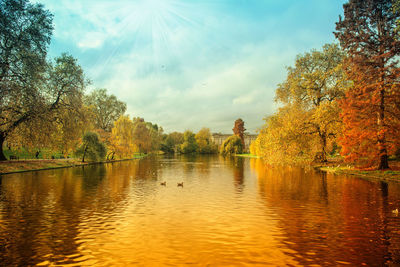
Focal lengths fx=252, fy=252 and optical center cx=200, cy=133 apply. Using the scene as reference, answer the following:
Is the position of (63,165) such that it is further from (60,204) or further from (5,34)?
(60,204)

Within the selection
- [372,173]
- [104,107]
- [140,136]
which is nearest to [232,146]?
[140,136]

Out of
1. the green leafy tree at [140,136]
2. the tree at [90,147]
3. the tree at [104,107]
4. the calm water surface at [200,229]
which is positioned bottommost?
the calm water surface at [200,229]

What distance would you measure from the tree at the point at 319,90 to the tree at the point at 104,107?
52.4m

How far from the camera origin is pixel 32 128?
91.5ft

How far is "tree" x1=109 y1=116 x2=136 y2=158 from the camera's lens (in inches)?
2261

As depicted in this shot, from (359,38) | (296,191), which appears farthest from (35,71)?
(359,38)

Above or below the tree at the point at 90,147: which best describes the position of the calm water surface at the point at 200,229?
below

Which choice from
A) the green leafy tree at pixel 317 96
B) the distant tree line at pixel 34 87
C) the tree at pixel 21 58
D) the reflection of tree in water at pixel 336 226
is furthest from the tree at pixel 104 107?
the reflection of tree in water at pixel 336 226

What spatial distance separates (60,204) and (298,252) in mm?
12562

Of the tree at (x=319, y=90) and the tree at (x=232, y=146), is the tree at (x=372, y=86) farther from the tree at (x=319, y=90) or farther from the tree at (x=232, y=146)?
the tree at (x=232, y=146)

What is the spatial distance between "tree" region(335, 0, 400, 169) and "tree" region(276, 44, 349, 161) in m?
6.12

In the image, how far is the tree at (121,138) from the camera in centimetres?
5744

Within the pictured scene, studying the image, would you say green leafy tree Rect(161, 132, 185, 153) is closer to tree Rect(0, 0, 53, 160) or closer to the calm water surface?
tree Rect(0, 0, 53, 160)

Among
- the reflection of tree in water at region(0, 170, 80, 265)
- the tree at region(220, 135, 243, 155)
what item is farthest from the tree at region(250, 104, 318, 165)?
the tree at region(220, 135, 243, 155)
